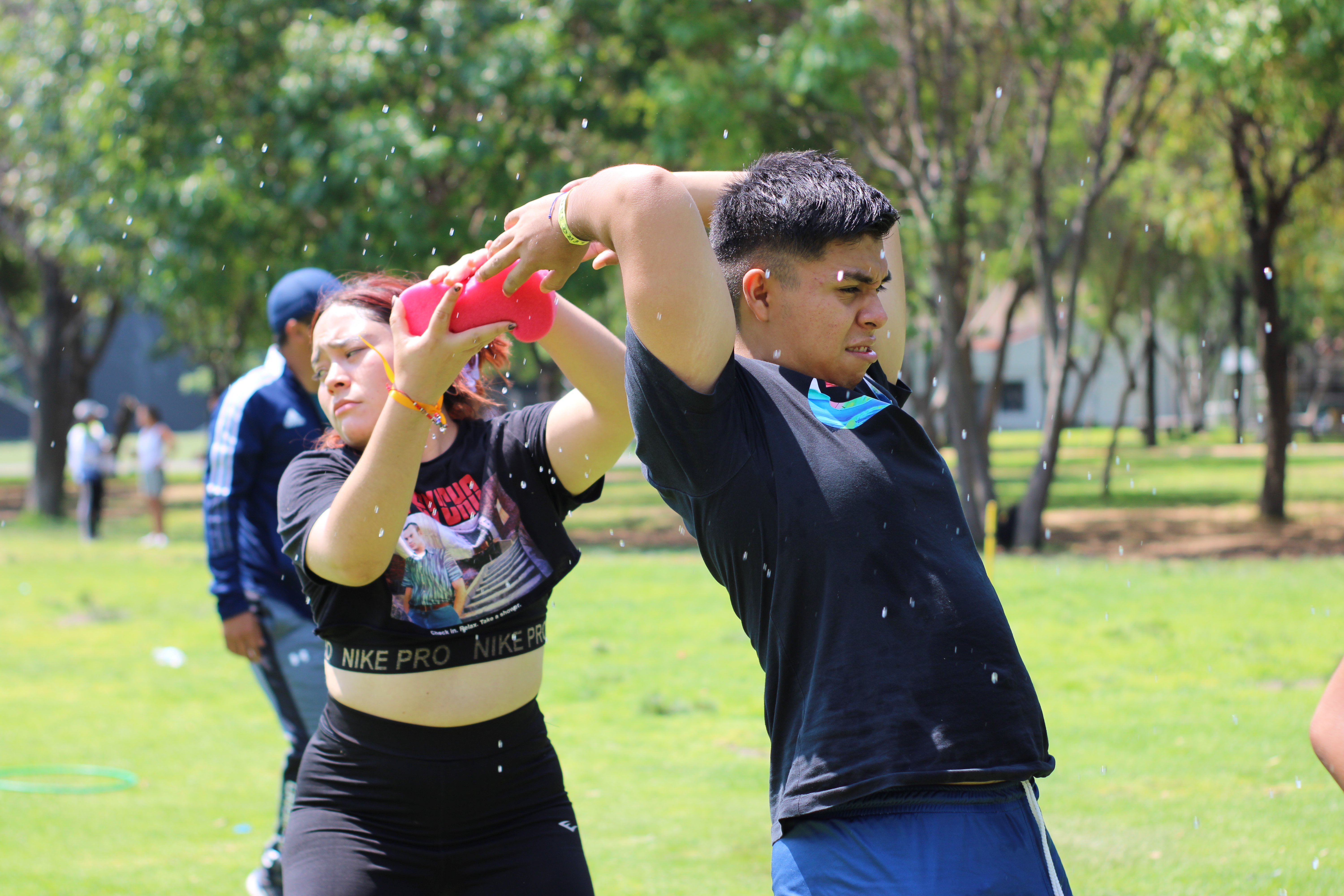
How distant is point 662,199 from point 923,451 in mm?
605

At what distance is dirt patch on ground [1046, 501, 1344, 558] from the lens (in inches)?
655

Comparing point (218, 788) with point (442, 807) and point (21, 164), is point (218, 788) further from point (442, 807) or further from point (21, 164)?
point (21, 164)

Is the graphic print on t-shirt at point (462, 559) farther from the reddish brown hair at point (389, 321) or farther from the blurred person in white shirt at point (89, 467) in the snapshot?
the blurred person in white shirt at point (89, 467)

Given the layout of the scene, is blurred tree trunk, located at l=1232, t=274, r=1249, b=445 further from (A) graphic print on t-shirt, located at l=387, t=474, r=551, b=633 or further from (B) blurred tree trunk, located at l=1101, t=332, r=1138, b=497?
(A) graphic print on t-shirt, located at l=387, t=474, r=551, b=633

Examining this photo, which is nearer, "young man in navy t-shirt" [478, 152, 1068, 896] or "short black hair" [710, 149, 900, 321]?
"young man in navy t-shirt" [478, 152, 1068, 896]

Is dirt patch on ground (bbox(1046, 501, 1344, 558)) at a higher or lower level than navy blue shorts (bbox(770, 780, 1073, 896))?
lower

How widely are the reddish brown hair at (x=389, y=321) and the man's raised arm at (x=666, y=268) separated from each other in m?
0.96

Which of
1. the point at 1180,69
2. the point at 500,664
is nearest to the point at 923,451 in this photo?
the point at 500,664

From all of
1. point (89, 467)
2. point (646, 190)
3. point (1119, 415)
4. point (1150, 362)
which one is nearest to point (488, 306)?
point (646, 190)

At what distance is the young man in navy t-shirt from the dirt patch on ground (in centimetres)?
1398

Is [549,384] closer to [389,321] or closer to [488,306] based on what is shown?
[389,321]

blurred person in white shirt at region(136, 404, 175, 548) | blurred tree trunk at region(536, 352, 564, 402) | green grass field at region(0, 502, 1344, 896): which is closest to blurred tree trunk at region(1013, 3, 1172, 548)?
green grass field at region(0, 502, 1344, 896)

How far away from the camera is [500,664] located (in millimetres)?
2777

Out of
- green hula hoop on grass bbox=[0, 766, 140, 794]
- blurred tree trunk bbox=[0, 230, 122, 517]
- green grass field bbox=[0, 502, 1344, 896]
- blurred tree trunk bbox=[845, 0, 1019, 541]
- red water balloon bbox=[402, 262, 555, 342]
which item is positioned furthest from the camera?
blurred tree trunk bbox=[0, 230, 122, 517]
